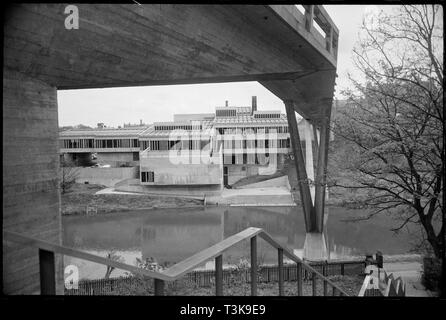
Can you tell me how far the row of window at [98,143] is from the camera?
230cm

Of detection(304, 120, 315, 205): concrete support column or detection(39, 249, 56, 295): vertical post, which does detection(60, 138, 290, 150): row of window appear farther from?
detection(304, 120, 315, 205): concrete support column

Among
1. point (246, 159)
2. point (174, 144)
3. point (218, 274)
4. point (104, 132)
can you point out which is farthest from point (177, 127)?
point (218, 274)

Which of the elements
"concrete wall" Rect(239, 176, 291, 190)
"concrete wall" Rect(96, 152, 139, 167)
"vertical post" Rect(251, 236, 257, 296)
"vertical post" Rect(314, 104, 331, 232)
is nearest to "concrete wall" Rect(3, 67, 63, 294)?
"concrete wall" Rect(96, 152, 139, 167)

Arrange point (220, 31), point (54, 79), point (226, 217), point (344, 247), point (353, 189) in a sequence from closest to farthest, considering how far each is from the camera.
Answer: point (54, 79) < point (220, 31) < point (226, 217) < point (353, 189) < point (344, 247)

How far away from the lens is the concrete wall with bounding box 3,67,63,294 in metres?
1.71

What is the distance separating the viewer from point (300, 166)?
805 cm

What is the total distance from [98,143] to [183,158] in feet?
2.29

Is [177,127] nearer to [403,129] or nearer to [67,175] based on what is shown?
[67,175]

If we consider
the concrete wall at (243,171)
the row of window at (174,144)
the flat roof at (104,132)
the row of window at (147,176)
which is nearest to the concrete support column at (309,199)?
the concrete wall at (243,171)

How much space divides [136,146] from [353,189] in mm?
3927

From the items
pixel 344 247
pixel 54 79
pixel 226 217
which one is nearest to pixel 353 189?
pixel 344 247
